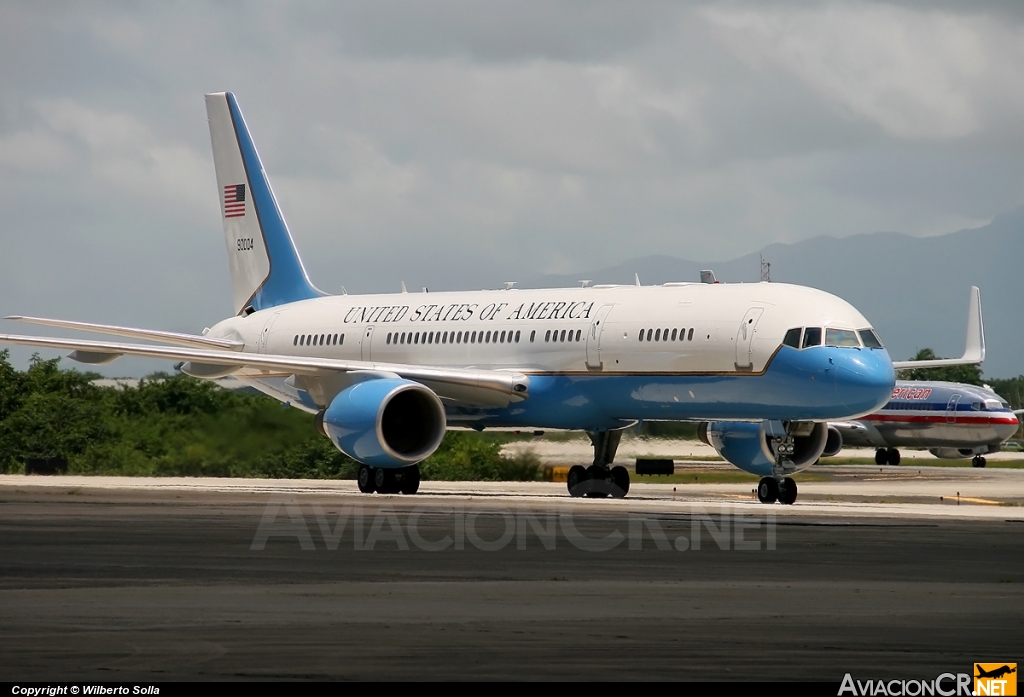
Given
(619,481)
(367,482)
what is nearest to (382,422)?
(367,482)

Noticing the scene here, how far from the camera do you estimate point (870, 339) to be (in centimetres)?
2902

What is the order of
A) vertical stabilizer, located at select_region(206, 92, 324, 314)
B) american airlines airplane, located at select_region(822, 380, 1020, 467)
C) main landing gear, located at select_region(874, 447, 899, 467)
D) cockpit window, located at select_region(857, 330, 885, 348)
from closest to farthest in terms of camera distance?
cockpit window, located at select_region(857, 330, 885, 348), vertical stabilizer, located at select_region(206, 92, 324, 314), american airlines airplane, located at select_region(822, 380, 1020, 467), main landing gear, located at select_region(874, 447, 899, 467)

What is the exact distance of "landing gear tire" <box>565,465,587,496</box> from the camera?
3247 cm

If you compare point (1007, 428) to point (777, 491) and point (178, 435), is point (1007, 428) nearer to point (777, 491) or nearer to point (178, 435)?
point (777, 491)

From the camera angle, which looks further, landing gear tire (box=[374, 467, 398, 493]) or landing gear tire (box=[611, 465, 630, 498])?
landing gear tire (box=[611, 465, 630, 498])

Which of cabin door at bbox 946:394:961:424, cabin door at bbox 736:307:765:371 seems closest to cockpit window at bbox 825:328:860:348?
cabin door at bbox 736:307:765:371

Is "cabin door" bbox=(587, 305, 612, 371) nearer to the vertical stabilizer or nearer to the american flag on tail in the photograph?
the vertical stabilizer

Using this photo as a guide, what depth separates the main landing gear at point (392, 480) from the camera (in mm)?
31938

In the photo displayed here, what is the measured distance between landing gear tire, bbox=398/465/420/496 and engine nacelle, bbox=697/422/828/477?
19.0 ft

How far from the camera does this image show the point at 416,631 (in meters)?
10.3

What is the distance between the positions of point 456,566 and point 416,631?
16.1ft

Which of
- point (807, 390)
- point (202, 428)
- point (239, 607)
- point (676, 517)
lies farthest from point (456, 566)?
point (202, 428)

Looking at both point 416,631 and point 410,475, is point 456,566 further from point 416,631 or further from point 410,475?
point 410,475

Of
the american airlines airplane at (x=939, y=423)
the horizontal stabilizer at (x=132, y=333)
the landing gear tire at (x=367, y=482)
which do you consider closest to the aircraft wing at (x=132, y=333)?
the horizontal stabilizer at (x=132, y=333)
